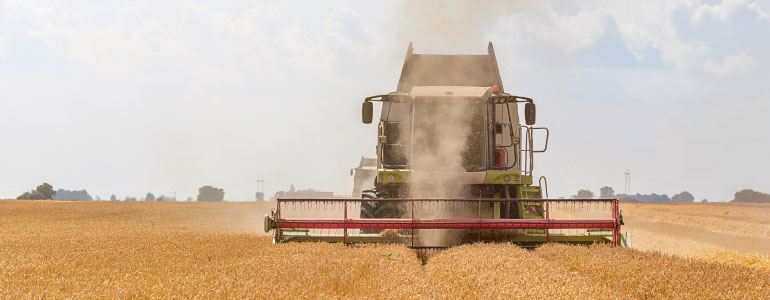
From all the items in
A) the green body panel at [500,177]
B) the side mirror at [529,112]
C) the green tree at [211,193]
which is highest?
Result: the side mirror at [529,112]

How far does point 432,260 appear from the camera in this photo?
29.8 feet

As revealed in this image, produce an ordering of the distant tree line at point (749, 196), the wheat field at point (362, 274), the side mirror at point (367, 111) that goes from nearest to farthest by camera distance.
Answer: the wheat field at point (362, 274)
the side mirror at point (367, 111)
the distant tree line at point (749, 196)

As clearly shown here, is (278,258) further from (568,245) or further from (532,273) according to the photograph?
(568,245)

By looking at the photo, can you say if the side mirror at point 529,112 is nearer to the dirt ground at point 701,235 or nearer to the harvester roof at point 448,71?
the harvester roof at point 448,71

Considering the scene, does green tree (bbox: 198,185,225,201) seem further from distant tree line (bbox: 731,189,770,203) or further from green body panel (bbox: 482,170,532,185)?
green body panel (bbox: 482,170,532,185)

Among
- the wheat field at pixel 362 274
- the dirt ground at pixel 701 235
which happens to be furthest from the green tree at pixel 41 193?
the wheat field at pixel 362 274

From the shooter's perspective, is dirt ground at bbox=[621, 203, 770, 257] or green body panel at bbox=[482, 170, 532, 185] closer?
green body panel at bbox=[482, 170, 532, 185]

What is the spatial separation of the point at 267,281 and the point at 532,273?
2.68 metres

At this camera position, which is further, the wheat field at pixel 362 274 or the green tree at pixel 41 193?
the green tree at pixel 41 193

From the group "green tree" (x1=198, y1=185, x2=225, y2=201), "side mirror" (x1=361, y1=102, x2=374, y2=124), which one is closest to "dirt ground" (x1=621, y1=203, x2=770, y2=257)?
"side mirror" (x1=361, y1=102, x2=374, y2=124)

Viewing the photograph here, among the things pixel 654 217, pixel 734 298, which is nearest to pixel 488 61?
pixel 734 298

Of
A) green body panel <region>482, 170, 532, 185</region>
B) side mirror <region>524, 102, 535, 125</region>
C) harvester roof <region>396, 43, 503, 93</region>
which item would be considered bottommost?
green body panel <region>482, 170, 532, 185</region>

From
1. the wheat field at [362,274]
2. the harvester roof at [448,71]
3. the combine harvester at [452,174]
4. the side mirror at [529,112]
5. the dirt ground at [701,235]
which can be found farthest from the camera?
the dirt ground at [701,235]

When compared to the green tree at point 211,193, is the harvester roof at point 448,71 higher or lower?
higher
